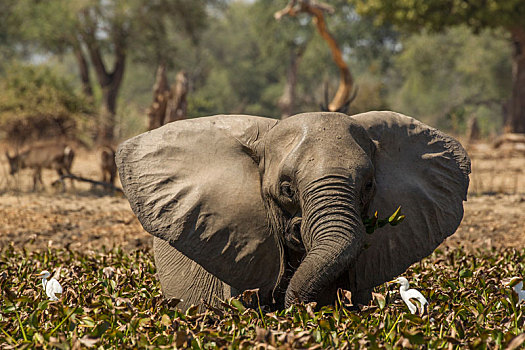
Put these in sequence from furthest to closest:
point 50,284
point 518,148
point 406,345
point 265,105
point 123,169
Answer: point 265,105 < point 518,148 < point 50,284 < point 123,169 < point 406,345

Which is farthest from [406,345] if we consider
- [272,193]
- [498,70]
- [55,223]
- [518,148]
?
[498,70]

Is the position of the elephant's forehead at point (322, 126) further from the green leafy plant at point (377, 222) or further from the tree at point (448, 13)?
the tree at point (448, 13)

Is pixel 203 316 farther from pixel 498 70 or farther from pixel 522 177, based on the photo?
pixel 498 70

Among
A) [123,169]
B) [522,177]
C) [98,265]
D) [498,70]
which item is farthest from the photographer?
[498,70]

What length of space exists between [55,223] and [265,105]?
36142 mm

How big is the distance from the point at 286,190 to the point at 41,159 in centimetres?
889

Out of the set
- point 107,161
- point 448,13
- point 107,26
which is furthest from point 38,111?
point 448,13

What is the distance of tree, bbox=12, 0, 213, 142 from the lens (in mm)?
21969

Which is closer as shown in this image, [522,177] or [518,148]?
[522,177]

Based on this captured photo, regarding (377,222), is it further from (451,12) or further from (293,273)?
(451,12)

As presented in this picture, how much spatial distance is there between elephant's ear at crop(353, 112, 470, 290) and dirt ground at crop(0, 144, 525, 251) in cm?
268

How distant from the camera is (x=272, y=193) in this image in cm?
323

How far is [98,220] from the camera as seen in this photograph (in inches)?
314

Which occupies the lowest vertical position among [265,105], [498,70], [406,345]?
[265,105]
